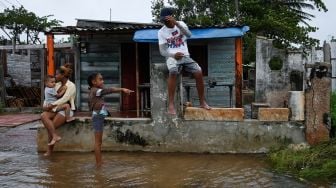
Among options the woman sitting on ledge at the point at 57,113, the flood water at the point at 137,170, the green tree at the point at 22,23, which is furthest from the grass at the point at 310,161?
the green tree at the point at 22,23

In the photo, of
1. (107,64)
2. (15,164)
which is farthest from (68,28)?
(15,164)

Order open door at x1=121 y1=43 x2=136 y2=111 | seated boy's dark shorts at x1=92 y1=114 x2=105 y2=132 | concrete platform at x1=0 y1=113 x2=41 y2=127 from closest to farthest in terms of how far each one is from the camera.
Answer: seated boy's dark shorts at x1=92 y1=114 x2=105 y2=132 < concrete platform at x1=0 y1=113 x2=41 y2=127 < open door at x1=121 y1=43 x2=136 y2=111

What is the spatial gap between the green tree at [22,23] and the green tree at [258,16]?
722 cm

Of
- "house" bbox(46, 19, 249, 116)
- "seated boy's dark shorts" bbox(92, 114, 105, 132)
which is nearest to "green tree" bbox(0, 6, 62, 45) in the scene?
"house" bbox(46, 19, 249, 116)

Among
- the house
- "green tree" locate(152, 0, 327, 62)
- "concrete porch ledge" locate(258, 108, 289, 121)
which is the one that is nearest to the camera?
"concrete porch ledge" locate(258, 108, 289, 121)

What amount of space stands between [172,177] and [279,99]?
5.95 meters

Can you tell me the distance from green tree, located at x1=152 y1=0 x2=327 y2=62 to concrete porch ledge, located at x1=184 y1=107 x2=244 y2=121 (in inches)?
542

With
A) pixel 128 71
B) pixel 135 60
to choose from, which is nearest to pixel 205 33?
pixel 135 60

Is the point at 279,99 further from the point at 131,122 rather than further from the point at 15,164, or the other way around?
the point at 15,164

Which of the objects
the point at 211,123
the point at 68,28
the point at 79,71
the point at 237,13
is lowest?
the point at 211,123

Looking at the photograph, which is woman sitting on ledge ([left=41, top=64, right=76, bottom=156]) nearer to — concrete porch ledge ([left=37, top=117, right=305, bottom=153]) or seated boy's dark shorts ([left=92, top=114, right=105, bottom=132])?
concrete porch ledge ([left=37, top=117, right=305, bottom=153])

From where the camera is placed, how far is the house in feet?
39.2

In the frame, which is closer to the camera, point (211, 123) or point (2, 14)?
point (211, 123)

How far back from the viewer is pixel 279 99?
11.7 metres
